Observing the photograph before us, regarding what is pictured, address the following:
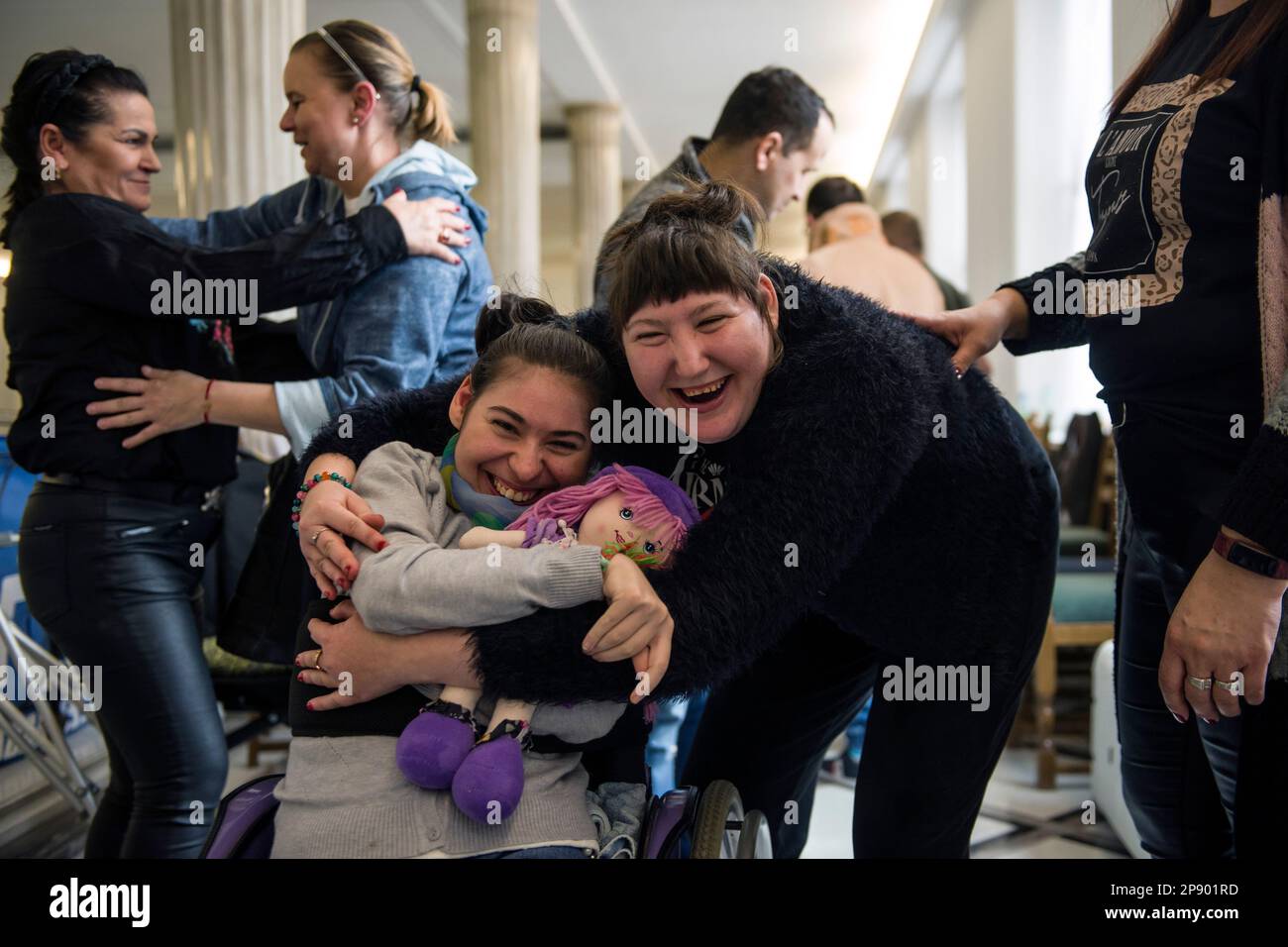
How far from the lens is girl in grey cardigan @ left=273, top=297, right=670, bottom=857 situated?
112cm

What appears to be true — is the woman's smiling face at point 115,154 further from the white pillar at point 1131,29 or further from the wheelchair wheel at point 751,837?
the white pillar at point 1131,29

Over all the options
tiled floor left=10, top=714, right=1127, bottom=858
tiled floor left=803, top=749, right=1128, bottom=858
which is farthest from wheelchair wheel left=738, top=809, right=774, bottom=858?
tiled floor left=803, top=749, right=1128, bottom=858

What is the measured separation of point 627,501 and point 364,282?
0.84 meters

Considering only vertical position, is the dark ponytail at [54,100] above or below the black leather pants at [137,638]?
above

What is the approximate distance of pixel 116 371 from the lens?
175cm

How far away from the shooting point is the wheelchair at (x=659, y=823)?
117 centimetres

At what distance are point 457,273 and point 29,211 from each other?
707 mm

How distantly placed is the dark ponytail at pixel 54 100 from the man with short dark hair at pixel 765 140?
3.83 feet

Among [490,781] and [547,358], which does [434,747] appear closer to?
[490,781]

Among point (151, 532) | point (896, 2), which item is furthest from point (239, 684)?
point (896, 2)

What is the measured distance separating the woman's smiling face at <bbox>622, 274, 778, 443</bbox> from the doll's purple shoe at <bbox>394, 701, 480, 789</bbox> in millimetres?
434

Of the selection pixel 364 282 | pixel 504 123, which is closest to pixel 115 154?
pixel 364 282

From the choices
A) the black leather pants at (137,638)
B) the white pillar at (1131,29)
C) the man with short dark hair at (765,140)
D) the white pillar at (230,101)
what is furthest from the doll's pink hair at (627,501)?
the white pillar at (230,101)
